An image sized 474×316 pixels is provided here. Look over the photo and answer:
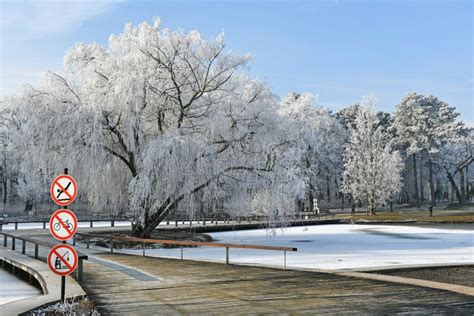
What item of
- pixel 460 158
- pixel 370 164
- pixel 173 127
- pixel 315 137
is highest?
pixel 460 158

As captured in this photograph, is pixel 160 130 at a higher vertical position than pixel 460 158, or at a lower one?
lower

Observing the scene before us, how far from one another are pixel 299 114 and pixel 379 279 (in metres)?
47.3

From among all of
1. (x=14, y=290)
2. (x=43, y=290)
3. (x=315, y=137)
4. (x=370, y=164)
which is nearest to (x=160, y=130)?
(x=14, y=290)

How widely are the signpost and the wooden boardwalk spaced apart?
35.7 inches

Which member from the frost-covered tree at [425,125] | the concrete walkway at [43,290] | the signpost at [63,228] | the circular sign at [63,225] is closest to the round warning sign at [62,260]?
the signpost at [63,228]

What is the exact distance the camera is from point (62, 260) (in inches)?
313

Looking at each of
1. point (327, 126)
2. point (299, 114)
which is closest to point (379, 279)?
point (299, 114)

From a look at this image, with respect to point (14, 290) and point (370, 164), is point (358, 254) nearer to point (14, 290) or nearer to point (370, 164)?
point (14, 290)

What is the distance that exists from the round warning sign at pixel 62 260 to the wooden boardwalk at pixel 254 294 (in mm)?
846

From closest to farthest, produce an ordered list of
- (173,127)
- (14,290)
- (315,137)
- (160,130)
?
(14,290) < (173,127) < (160,130) < (315,137)

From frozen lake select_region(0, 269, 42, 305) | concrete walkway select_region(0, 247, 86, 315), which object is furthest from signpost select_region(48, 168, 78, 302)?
frozen lake select_region(0, 269, 42, 305)

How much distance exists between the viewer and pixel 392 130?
80250 millimetres

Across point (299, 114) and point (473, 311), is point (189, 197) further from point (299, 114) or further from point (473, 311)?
point (299, 114)

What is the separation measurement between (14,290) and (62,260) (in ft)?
16.7
